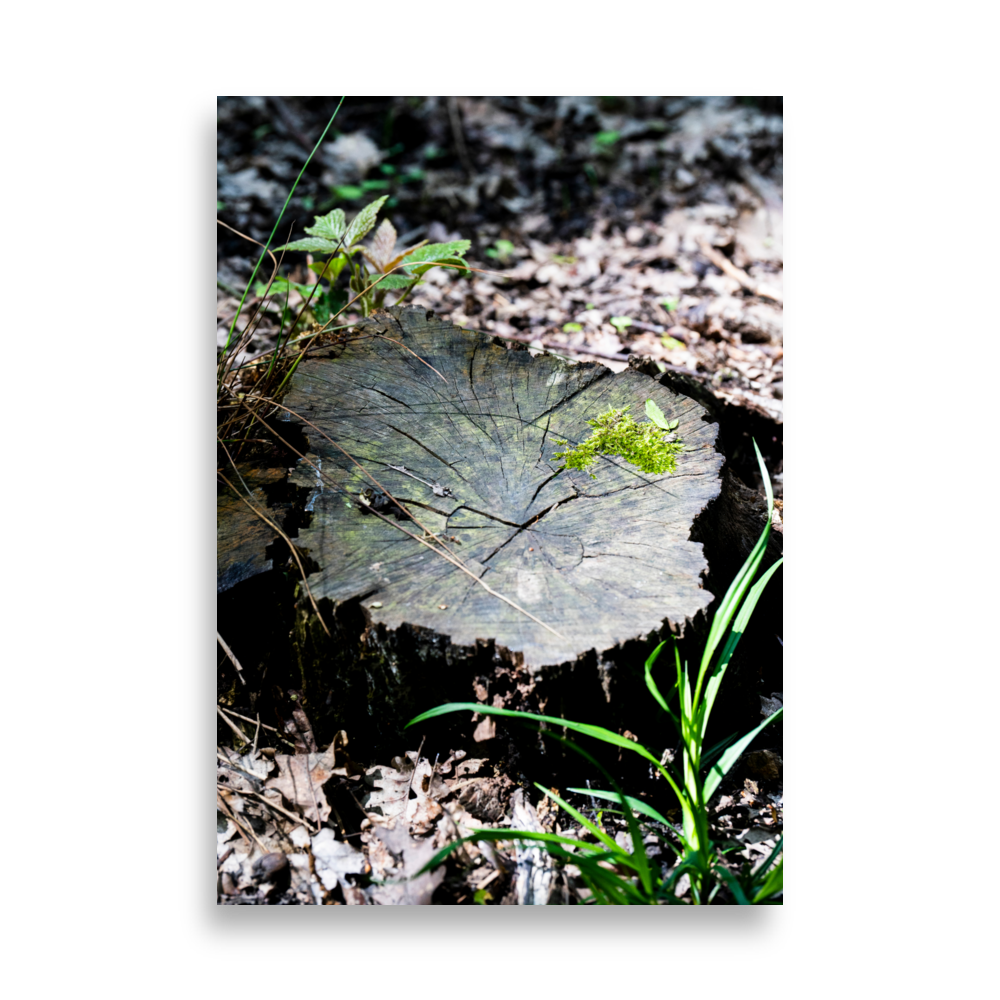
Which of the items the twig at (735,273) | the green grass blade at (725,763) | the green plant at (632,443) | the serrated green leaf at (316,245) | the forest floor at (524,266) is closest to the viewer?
the green grass blade at (725,763)

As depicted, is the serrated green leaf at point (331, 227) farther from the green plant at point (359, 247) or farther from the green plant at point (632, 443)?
the green plant at point (632, 443)

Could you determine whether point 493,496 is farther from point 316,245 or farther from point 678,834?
point 316,245

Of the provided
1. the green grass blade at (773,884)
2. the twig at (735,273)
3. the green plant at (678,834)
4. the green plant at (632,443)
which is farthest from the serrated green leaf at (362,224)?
the twig at (735,273)

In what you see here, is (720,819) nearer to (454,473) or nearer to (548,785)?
(548,785)

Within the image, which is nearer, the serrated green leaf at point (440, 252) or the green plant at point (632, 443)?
the green plant at point (632, 443)

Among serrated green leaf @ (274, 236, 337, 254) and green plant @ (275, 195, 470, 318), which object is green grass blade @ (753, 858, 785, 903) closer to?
green plant @ (275, 195, 470, 318)

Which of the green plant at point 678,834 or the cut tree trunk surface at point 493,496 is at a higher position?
the cut tree trunk surface at point 493,496

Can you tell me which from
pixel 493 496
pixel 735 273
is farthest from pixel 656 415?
pixel 735 273

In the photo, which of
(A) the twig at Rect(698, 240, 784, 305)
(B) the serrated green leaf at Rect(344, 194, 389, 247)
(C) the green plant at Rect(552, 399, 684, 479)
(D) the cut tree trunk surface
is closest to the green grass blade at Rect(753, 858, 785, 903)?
(D) the cut tree trunk surface
